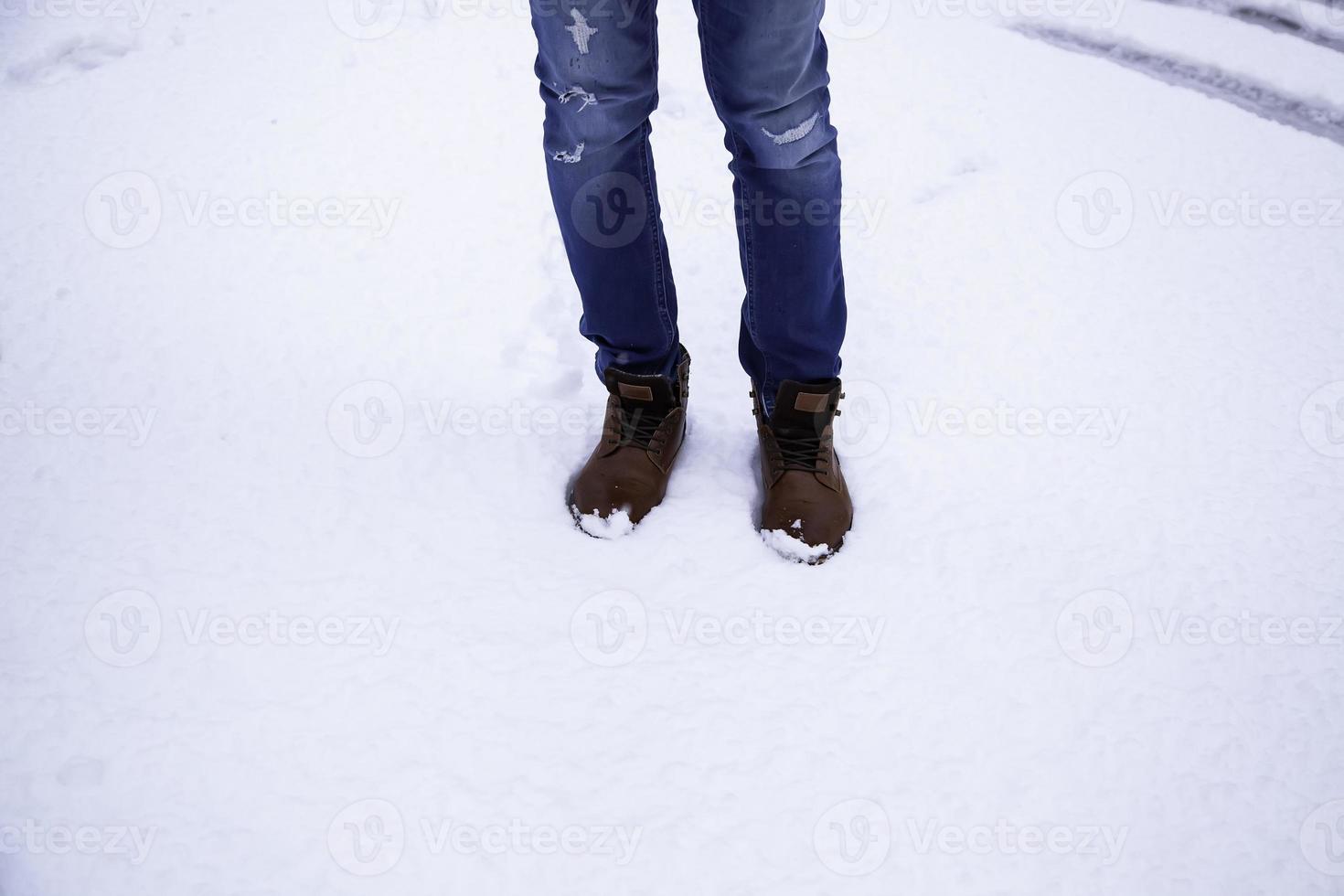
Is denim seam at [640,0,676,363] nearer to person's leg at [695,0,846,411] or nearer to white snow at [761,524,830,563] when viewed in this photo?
person's leg at [695,0,846,411]

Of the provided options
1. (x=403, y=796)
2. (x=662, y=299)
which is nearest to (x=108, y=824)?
(x=403, y=796)

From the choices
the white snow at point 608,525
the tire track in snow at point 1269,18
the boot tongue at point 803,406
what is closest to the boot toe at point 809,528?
the boot tongue at point 803,406

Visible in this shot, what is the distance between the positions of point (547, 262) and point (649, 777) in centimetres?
97

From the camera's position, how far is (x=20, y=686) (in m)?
0.92

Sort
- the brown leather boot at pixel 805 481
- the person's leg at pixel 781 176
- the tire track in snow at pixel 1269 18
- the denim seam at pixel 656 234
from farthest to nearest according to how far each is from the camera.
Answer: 1. the tire track in snow at pixel 1269 18
2. the brown leather boot at pixel 805 481
3. the denim seam at pixel 656 234
4. the person's leg at pixel 781 176

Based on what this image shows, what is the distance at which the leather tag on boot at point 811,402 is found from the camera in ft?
3.26

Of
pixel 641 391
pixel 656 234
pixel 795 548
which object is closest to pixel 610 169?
pixel 656 234

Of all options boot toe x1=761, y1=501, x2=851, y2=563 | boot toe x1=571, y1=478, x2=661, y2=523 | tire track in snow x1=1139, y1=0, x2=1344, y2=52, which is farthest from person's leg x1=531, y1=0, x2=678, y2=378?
tire track in snow x1=1139, y1=0, x2=1344, y2=52

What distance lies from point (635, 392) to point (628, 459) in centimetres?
10

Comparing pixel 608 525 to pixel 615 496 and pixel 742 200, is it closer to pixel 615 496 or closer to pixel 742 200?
pixel 615 496

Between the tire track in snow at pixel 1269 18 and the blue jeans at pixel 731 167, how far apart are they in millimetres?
2010

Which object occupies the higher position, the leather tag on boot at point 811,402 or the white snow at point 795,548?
the leather tag on boot at point 811,402

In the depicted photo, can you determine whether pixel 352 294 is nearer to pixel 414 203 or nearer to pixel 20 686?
pixel 414 203

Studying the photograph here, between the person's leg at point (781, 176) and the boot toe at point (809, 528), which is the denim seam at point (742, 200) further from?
the boot toe at point (809, 528)
